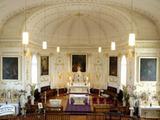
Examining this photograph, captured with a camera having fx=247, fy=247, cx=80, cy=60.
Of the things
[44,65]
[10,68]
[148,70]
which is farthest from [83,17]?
[10,68]

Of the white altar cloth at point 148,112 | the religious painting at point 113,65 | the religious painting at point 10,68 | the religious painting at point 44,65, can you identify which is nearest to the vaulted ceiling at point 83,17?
the religious painting at point 10,68

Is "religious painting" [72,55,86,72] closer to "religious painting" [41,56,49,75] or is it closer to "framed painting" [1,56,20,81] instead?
"religious painting" [41,56,49,75]

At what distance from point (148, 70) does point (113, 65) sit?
20.5 ft

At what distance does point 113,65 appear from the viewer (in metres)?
23.4

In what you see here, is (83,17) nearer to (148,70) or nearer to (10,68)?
(148,70)

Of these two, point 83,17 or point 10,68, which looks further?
point 83,17

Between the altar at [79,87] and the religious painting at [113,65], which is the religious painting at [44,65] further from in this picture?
the religious painting at [113,65]

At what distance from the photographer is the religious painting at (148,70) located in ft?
56.8

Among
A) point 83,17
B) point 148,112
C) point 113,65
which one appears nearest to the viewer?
point 148,112

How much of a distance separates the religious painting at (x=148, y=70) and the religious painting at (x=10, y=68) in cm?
884

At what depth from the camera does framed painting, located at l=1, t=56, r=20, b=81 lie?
57.6ft

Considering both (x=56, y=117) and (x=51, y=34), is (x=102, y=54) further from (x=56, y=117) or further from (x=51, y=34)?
(x=56, y=117)

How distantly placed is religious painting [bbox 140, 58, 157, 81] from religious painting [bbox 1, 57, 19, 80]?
348 inches

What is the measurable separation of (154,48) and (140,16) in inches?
95.0
